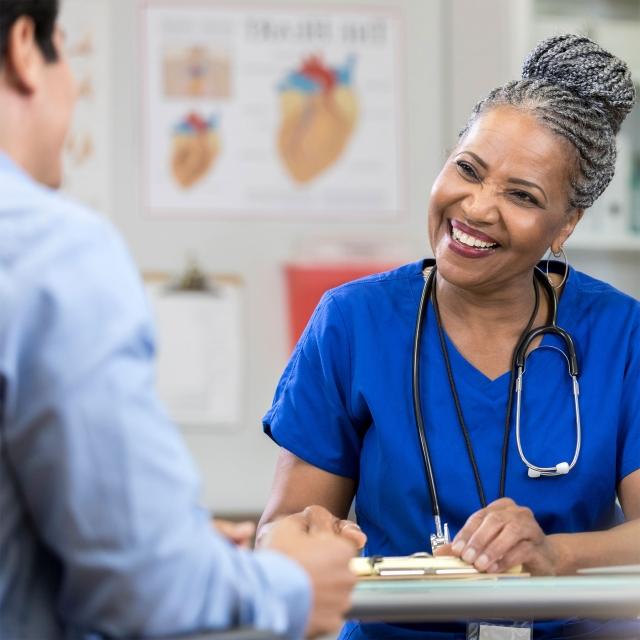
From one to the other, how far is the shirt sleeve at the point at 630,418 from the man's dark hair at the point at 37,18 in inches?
40.7

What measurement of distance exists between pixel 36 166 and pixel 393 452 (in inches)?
32.2

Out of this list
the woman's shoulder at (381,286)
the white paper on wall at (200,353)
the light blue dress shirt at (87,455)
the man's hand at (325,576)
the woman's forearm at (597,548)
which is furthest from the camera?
the white paper on wall at (200,353)

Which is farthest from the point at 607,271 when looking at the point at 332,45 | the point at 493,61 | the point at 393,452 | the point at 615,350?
the point at 393,452

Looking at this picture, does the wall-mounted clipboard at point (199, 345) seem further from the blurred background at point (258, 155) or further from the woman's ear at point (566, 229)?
the woman's ear at point (566, 229)

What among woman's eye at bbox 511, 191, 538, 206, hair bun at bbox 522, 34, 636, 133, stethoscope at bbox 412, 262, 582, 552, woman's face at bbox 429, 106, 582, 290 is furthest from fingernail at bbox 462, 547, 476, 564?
hair bun at bbox 522, 34, 636, 133

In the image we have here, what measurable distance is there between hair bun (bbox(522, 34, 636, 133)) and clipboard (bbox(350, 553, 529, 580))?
0.72 meters

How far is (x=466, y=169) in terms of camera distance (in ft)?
5.70

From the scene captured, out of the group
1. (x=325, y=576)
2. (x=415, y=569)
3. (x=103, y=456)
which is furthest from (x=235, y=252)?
(x=103, y=456)

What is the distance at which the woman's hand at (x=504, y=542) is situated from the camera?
4.69 ft

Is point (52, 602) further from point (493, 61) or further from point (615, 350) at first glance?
point (493, 61)

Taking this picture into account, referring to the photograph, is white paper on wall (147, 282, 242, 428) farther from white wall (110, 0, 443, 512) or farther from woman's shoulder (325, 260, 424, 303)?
woman's shoulder (325, 260, 424, 303)

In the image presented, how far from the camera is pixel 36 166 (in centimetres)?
98

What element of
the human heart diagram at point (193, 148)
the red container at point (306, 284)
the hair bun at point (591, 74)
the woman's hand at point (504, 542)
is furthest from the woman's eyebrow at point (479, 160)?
the human heart diagram at point (193, 148)

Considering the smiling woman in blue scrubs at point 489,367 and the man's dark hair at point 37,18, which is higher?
the man's dark hair at point 37,18
